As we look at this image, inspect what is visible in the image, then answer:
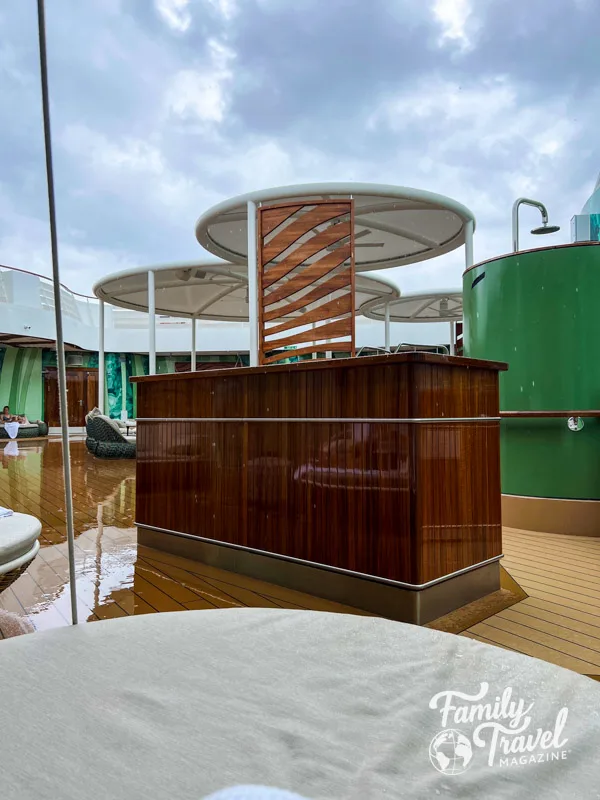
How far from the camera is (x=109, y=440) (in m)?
10.1

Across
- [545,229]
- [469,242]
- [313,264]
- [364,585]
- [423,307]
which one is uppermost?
[423,307]

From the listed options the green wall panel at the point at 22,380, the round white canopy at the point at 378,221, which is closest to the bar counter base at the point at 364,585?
the round white canopy at the point at 378,221

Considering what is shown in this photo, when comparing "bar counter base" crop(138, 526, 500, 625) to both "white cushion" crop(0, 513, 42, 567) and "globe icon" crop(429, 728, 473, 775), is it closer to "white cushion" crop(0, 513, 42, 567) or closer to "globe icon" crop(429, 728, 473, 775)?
"white cushion" crop(0, 513, 42, 567)

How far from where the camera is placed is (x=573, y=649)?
2145 mm

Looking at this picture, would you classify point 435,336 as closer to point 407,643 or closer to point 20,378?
point 20,378

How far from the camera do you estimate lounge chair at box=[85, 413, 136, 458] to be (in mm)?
10023

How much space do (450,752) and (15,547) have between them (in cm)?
166

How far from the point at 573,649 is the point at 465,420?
1.01 metres

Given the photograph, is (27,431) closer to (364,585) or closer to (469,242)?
(469,242)

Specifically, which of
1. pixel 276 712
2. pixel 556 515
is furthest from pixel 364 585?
pixel 556 515

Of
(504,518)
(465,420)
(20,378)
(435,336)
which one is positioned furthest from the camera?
(20,378)

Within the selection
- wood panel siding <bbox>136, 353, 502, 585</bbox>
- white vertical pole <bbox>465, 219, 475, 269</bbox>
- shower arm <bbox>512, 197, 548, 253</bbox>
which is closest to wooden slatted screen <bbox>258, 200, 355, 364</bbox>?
shower arm <bbox>512, 197, 548, 253</bbox>

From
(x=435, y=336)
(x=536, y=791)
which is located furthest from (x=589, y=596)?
(x=435, y=336)

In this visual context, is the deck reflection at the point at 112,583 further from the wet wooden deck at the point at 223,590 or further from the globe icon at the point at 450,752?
the globe icon at the point at 450,752
